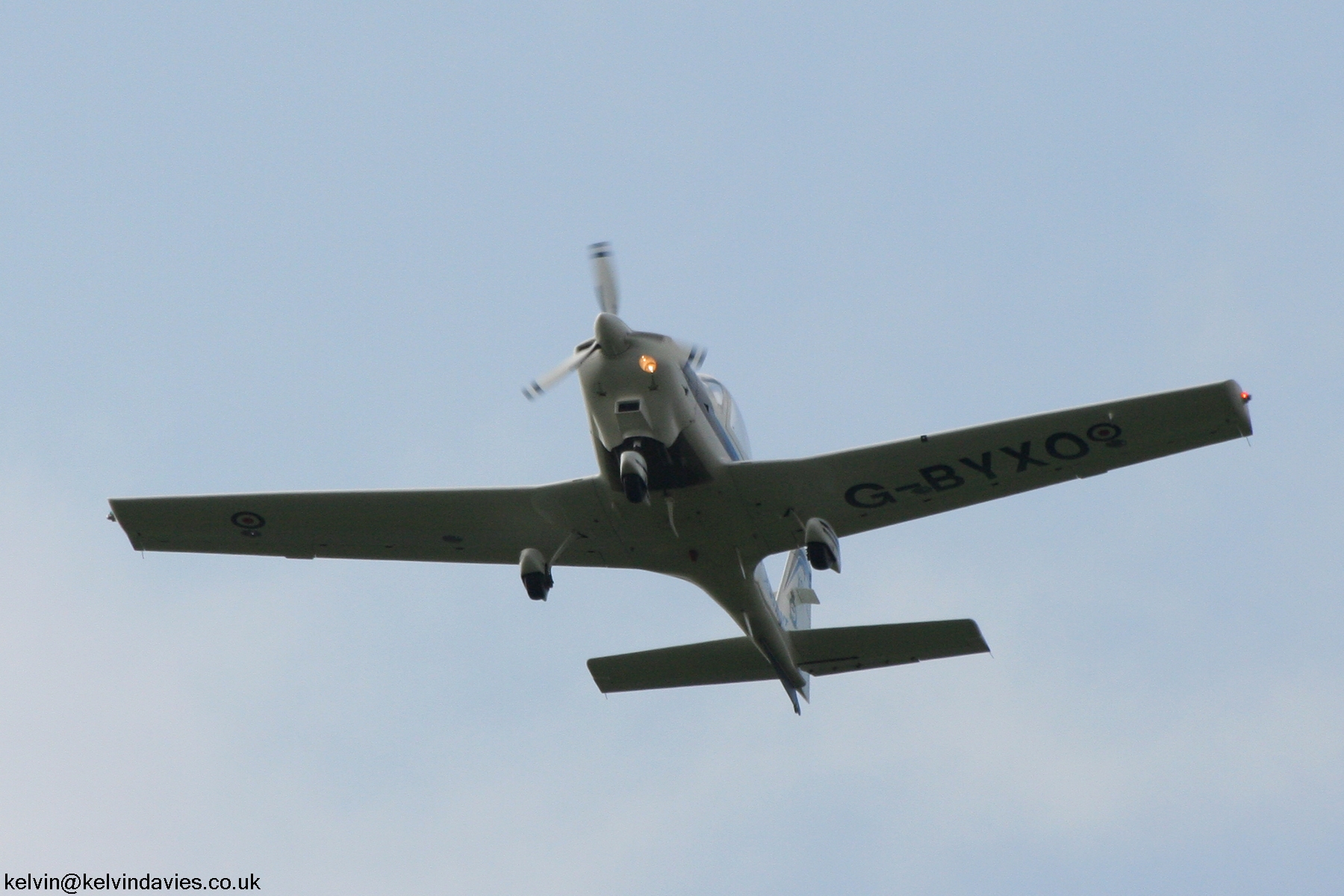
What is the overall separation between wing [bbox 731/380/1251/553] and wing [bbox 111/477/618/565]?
244cm

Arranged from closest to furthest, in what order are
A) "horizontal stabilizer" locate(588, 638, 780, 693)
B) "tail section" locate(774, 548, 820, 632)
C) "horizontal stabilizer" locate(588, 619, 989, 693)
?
"horizontal stabilizer" locate(588, 619, 989, 693) < "horizontal stabilizer" locate(588, 638, 780, 693) < "tail section" locate(774, 548, 820, 632)

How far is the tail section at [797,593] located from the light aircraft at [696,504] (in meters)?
1.53

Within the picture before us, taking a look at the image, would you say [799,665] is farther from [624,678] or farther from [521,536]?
[521,536]

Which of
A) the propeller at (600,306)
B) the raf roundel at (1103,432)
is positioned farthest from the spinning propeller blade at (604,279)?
the raf roundel at (1103,432)

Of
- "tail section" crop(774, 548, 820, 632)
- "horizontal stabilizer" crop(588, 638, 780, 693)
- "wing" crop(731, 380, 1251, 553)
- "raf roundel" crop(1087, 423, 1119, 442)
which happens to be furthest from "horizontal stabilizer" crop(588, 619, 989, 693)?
"raf roundel" crop(1087, 423, 1119, 442)

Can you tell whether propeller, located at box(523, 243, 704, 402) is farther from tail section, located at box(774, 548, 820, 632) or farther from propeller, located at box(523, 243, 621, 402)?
tail section, located at box(774, 548, 820, 632)

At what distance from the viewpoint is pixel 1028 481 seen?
21.6 m

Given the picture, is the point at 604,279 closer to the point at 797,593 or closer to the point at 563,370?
the point at 563,370

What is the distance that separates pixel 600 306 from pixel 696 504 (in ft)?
10.5

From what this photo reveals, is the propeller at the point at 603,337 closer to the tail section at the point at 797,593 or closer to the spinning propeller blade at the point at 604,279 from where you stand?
the spinning propeller blade at the point at 604,279

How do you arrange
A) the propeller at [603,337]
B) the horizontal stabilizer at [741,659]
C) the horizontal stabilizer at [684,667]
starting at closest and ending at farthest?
1. the propeller at [603,337]
2. the horizontal stabilizer at [741,659]
3. the horizontal stabilizer at [684,667]

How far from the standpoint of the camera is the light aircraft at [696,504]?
1998 cm

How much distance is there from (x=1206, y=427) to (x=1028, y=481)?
2.42m

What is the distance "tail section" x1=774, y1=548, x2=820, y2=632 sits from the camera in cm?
2667
